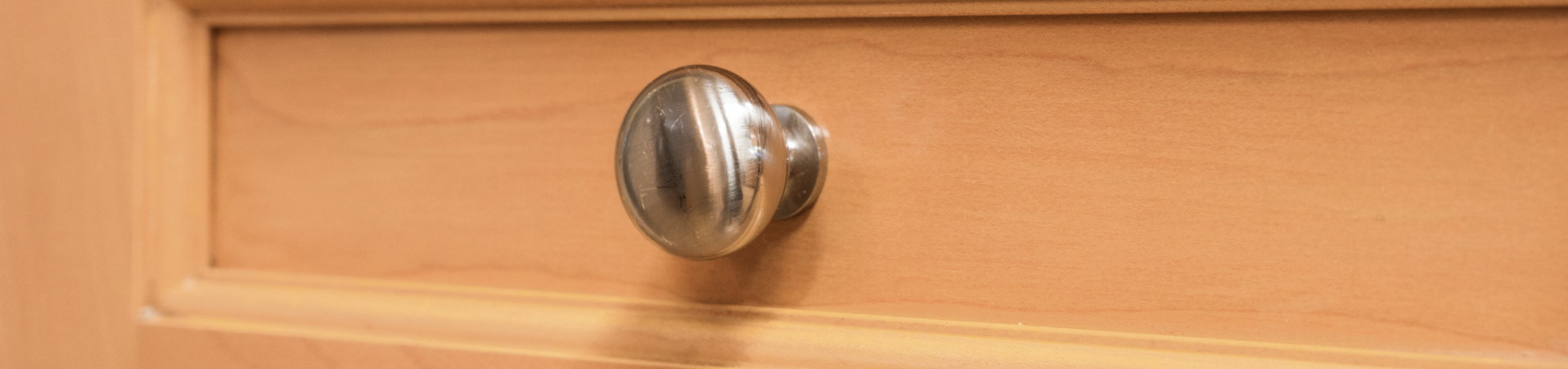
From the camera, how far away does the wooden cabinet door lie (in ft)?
0.67

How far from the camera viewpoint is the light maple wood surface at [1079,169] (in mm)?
201

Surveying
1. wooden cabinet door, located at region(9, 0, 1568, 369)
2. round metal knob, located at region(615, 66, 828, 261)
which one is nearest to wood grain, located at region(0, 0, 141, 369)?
wooden cabinet door, located at region(9, 0, 1568, 369)

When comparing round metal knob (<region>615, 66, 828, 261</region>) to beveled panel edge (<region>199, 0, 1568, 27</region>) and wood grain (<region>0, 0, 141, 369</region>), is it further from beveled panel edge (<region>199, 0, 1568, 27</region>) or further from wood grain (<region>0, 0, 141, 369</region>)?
wood grain (<region>0, 0, 141, 369</region>)

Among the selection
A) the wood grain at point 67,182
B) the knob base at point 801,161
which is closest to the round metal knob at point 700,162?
the knob base at point 801,161

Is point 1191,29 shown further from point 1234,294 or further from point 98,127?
point 98,127

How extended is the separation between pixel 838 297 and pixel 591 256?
0.08 m

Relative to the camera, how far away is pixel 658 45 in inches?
10.0

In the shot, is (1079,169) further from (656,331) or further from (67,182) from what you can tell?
(67,182)

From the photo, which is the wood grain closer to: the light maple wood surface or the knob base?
the light maple wood surface

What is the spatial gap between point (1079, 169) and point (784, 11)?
9 centimetres

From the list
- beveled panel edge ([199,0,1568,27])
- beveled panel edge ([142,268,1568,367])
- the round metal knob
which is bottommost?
beveled panel edge ([142,268,1568,367])

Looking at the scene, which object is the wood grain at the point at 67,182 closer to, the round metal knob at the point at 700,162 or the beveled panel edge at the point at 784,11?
the beveled panel edge at the point at 784,11

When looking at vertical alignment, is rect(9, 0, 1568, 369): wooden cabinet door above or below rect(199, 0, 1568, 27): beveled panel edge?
below

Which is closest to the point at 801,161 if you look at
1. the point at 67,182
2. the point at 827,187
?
the point at 827,187
